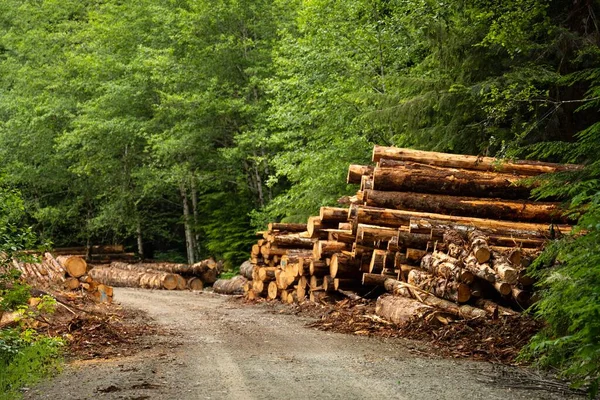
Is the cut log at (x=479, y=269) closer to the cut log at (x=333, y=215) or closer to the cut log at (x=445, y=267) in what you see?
the cut log at (x=445, y=267)

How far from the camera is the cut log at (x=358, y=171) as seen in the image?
15.2 metres

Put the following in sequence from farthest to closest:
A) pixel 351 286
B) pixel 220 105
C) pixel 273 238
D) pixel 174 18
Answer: pixel 174 18 → pixel 220 105 → pixel 273 238 → pixel 351 286

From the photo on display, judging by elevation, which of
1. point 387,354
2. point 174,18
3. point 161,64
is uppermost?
point 174,18

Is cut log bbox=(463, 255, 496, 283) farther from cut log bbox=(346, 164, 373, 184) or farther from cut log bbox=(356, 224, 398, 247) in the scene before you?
cut log bbox=(346, 164, 373, 184)

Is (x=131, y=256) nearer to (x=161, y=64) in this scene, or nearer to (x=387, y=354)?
(x=161, y=64)

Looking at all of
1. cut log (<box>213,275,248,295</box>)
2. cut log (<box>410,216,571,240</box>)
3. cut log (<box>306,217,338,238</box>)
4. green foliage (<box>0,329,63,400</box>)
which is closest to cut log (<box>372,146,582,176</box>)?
cut log (<box>410,216,571,240</box>)

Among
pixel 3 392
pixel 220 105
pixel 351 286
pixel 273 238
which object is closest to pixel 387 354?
pixel 3 392

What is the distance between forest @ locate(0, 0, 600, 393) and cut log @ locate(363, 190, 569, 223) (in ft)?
2.39

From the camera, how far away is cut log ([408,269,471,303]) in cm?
1073

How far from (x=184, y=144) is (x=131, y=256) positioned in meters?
7.23

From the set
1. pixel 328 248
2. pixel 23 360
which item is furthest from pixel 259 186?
pixel 23 360

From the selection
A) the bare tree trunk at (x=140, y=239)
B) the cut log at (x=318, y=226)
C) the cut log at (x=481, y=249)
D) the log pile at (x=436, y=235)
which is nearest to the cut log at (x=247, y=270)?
the log pile at (x=436, y=235)

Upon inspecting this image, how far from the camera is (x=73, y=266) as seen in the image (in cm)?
1720

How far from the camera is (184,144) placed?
30.4 meters
